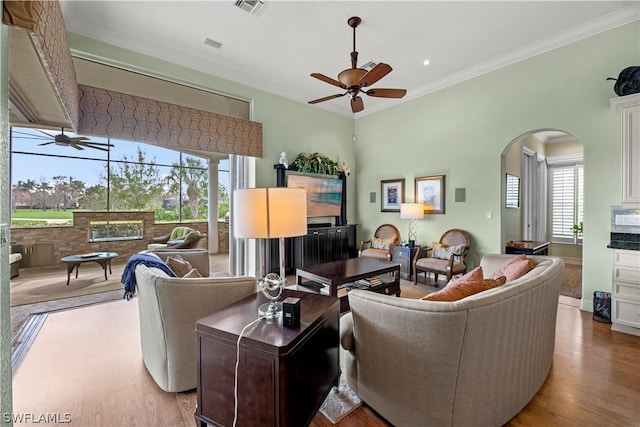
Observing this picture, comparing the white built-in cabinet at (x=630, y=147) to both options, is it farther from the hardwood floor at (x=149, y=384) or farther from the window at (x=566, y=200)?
the window at (x=566, y=200)

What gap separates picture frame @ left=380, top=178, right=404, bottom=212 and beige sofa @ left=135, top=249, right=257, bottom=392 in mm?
4259

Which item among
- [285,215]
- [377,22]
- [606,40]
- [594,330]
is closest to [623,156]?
[606,40]

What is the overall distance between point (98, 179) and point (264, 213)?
735 centimetres

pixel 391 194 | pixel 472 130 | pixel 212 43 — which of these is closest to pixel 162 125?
pixel 212 43

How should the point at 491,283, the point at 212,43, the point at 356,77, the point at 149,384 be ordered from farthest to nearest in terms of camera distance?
the point at 212,43 < the point at 356,77 < the point at 149,384 < the point at 491,283

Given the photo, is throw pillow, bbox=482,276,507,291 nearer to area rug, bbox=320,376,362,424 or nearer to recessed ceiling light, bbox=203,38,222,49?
area rug, bbox=320,376,362,424

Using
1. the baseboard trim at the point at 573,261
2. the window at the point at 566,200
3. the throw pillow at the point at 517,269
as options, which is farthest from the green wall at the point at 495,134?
the window at the point at 566,200

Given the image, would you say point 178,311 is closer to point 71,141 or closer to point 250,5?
point 250,5

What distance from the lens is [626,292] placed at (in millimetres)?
2844

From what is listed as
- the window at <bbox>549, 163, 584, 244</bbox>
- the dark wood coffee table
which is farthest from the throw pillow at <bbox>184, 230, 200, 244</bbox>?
the window at <bbox>549, 163, 584, 244</bbox>

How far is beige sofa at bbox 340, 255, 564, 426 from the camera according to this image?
53.6 inches

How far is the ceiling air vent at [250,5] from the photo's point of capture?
3029 mm

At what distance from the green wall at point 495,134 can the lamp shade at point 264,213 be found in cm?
390

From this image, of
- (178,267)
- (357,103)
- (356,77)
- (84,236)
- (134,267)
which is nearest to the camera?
(134,267)
